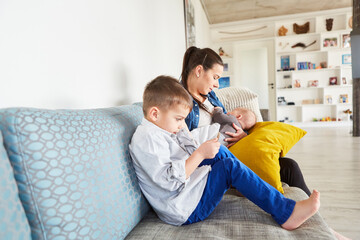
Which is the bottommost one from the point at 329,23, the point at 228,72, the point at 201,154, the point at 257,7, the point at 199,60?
the point at 201,154

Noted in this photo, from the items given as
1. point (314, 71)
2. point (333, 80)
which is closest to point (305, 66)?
point (314, 71)

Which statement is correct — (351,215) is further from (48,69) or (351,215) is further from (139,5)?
(139,5)

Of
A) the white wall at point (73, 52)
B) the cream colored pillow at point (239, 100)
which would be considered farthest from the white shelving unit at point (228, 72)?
the white wall at point (73, 52)

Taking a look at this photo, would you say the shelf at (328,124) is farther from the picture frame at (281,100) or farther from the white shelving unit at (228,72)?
the white shelving unit at (228,72)

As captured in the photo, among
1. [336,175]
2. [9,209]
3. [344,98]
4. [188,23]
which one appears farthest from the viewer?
[344,98]

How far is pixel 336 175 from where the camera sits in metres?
2.41

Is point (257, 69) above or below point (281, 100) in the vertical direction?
above

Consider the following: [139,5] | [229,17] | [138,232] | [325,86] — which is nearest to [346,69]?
[325,86]

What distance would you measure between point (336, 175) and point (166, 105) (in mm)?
2191

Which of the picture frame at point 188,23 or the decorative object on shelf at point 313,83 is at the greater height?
the picture frame at point 188,23

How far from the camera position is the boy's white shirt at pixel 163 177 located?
0.89 metres

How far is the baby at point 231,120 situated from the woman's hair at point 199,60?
29cm

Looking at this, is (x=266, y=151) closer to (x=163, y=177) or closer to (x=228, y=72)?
(x=163, y=177)

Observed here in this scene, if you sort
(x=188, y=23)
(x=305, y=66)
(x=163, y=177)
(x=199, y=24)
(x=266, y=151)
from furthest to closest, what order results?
1. (x=305, y=66)
2. (x=199, y=24)
3. (x=188, y=23)
4. (x=266, y=151)
5. (x=163, y=177)
